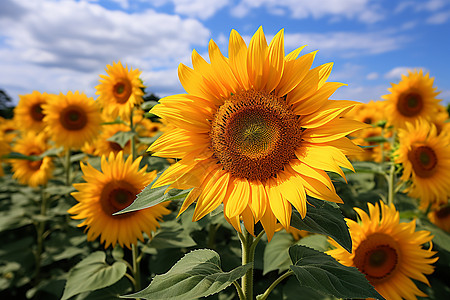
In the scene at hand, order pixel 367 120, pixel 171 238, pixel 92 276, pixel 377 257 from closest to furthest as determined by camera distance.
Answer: pixel 377 257, pixel 92 276, pixel 171 238, pixel 367 120

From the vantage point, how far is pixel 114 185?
2.90m

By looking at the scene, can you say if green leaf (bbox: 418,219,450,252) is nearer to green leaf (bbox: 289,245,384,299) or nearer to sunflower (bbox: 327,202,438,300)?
sunflower (bbox: 327,202,438,300)

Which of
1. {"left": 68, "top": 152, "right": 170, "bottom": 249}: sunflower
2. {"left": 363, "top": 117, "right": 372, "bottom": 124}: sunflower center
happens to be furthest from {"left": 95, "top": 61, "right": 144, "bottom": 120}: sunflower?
{"left": 363, "top": 117, "right": 372, "bottom": 124}: sunflower center

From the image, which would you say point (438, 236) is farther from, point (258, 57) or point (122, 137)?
point (122, 137)

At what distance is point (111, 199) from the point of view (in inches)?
113

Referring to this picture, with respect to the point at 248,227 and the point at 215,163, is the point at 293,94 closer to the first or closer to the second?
the point at 215,163

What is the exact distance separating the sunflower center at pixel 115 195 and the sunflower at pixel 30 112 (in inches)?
141

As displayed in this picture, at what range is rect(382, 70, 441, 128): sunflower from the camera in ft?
17.7

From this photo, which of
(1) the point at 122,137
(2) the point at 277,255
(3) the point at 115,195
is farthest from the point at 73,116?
(2) the point at 277,255

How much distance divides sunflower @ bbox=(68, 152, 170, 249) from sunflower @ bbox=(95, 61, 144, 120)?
1334mm

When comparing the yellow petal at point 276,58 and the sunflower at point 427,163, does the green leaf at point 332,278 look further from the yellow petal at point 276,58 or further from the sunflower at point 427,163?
the sunflower at point 427,163

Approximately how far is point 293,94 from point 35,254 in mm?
4369

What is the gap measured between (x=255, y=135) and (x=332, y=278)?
2.26ft

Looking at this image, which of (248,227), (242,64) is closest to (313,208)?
(248,227)
